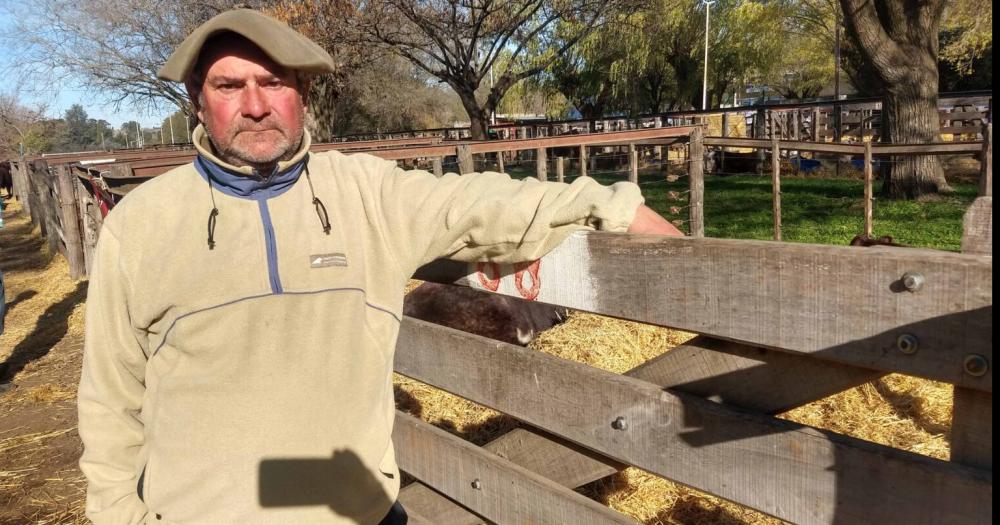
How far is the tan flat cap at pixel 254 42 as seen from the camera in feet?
5.81

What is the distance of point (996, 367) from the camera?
1155 millimetres

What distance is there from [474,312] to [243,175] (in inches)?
160

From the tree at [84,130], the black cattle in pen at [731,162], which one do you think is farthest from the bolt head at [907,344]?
the tree at [84,130]

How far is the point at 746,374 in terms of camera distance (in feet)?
5.38

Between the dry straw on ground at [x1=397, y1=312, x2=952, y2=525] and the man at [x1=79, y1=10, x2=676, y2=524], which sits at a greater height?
the man at [x1=79, y1=10, x2=676, y2=524]

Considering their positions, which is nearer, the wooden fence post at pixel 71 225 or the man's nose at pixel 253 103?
the man's nose at pixel 253 103

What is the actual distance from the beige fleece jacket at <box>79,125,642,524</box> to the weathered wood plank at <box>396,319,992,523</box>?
1.33 ft

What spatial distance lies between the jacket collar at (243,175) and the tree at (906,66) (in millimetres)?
12960

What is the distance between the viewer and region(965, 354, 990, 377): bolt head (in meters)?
1.18

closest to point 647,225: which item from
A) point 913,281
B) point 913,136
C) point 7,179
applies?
point 913,281

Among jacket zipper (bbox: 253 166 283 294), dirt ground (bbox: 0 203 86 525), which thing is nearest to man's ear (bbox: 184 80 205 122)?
jacket zipper (bbox: 253 166 283 294)

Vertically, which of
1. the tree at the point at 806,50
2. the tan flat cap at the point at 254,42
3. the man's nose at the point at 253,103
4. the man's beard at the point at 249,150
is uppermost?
the tree at the point at 806,50

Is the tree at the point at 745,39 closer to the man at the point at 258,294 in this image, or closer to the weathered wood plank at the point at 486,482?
the weathered wood plank at the point at 486,482

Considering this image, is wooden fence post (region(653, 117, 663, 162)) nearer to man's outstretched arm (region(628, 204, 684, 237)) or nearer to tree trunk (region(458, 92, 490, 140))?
tree trunk (region(458, 92, 490, 140))
